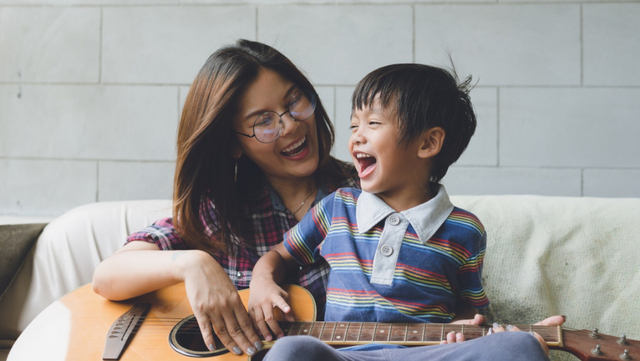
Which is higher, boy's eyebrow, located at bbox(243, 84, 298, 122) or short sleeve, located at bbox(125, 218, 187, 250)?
boy's eyebrow, located at bbox(243, 84, 298, 122)

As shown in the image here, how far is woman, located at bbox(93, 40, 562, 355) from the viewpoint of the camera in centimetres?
130

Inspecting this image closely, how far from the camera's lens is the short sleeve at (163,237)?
4.60ft

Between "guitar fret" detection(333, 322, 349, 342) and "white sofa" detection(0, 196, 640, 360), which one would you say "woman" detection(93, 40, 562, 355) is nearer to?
"guitar fret" detection(333, 322, 349, 342)

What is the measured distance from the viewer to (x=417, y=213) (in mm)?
1126

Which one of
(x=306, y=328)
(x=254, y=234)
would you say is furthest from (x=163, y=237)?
(x=306, y=328)

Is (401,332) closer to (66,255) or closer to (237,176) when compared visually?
(237,176)

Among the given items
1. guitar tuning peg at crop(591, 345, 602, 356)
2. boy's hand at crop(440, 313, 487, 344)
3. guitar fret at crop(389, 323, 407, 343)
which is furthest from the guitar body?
guitar tuning peg at crop(591, 345, 602, 356)

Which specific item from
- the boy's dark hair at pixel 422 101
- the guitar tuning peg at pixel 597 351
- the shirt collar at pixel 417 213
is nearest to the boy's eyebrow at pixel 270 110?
the boy's dark hair at pixel 422 101

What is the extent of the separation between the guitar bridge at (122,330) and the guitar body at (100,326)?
0.04 feet

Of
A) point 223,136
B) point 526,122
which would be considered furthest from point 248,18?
point 526,122

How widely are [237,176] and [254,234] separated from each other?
174mm

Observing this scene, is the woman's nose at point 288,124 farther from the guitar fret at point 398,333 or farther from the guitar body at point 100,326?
the guitar fret at point 398,333

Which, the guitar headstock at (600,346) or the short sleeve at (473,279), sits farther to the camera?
the short sleeve at (473,279)

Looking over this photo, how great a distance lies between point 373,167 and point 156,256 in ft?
1.77
